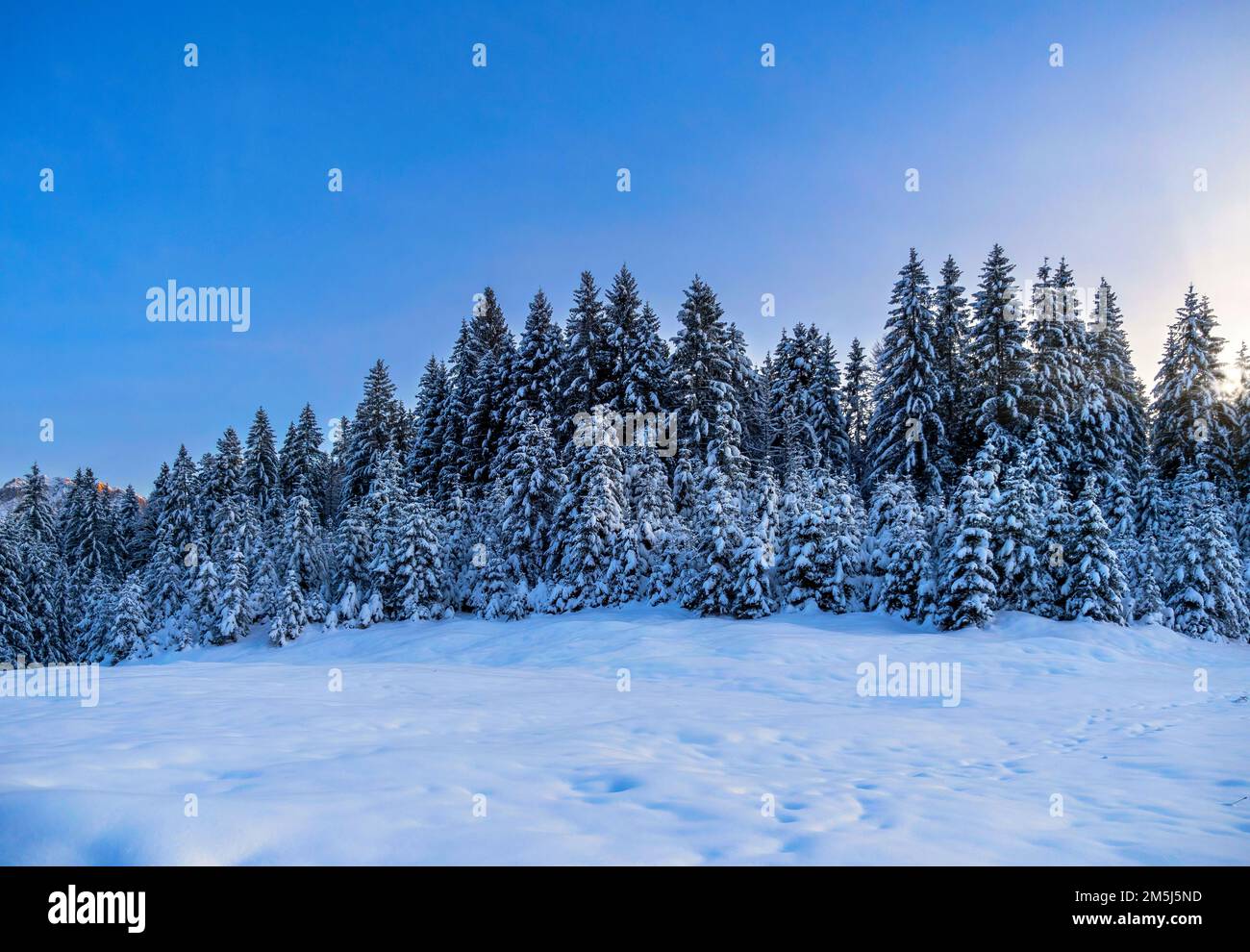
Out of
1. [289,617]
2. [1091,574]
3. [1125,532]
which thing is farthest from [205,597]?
[1125,532]

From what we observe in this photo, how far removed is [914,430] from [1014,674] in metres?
23.1

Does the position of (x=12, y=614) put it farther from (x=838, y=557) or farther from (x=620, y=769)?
(x=620, y=769)

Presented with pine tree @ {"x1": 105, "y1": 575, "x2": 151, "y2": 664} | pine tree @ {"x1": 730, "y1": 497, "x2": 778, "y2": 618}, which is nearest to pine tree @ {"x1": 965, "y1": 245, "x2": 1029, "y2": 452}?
pine tree @ {"x1": 730, "y1": 497, "x2": 778, "y2": 618}

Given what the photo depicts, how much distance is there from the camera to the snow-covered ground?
4.08 metres

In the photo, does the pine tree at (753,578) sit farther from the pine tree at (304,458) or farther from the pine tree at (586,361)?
the pine tree at (304,458)

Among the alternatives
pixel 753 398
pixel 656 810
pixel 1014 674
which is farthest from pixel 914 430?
pixel 656 810

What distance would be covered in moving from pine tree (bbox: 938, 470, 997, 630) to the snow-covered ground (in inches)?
188

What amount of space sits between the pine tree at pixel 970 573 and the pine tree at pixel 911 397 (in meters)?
15.3

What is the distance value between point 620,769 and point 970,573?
16.9 m

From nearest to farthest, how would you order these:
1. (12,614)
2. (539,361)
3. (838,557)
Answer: (838,557)
(12,614)
(539,361)

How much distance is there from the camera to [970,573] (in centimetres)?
1997

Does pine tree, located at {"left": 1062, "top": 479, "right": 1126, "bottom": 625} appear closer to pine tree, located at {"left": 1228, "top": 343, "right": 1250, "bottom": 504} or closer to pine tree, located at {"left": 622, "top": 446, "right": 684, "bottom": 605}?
pine tree, located at {"left": 622, "top": 446, "right": 684, "bottom": 605}
